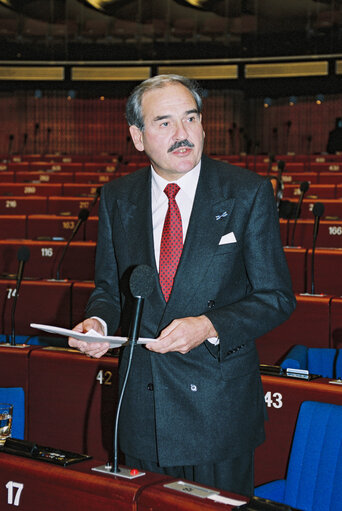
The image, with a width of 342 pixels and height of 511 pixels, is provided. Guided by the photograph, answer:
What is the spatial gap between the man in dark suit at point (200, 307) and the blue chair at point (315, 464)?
0.30 meters

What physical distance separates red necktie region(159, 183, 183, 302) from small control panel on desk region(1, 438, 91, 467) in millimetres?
424

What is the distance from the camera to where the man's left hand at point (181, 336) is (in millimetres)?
1508

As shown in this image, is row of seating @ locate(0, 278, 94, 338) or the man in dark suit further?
row of seating @ locate(0, 278, 94, 338)

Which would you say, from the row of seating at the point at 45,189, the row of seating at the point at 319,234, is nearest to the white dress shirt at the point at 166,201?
the row of seating at the point at 319,234

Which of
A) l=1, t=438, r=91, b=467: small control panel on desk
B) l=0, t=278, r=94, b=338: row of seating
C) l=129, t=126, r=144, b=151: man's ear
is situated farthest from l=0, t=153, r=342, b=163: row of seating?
l=1, t=438, r=91, b=467: small control panel on desk

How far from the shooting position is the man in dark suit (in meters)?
1.68

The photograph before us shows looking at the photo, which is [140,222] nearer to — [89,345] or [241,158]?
[89,345]

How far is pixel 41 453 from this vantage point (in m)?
1.62

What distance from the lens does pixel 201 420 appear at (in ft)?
5.53

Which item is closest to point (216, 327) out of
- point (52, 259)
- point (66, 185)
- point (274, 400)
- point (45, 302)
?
point (274, 400)

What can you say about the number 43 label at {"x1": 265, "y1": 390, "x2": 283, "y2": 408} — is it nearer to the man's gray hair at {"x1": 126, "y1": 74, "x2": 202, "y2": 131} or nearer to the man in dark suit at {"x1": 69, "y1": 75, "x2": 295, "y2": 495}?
the man in dark suit at {"x1": 69, "y1": 75, "x2": 295, "y2": 495}

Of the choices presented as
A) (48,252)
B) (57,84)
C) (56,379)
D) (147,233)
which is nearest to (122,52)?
(57,84)

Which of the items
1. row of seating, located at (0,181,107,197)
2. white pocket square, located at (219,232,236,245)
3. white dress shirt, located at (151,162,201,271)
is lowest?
white pocket square, located at (219,232,236,245)

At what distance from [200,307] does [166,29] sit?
1321 centimetres
